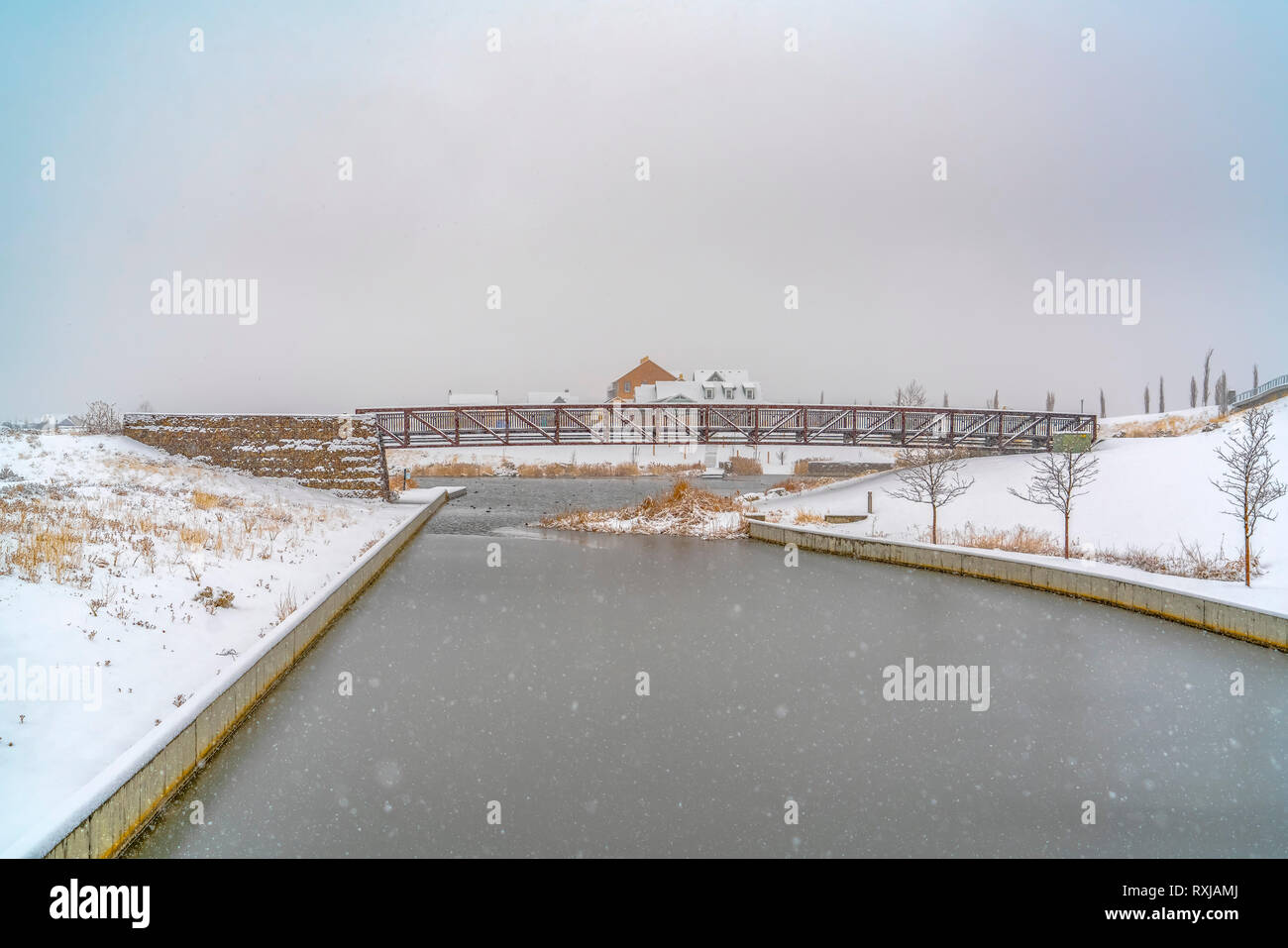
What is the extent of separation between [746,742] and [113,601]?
26.7 ft

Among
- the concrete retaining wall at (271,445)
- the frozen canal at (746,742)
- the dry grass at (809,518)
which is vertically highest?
the concrete retaining wall at (271,445)

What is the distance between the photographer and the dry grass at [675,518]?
30.2 m

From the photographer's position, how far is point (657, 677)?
393 inches

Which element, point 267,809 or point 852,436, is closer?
point 267,809

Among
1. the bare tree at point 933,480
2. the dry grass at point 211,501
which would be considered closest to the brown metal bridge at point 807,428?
the bare tree at point 933,480

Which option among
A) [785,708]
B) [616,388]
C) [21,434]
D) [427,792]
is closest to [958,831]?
[785,708]

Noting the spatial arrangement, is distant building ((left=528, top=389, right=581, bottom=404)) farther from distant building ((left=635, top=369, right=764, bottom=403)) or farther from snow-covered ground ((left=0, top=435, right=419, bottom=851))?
snow-covered ground ((left=0, top=435, right=419, bottom=851))

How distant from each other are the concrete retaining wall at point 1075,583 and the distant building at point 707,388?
50228 millimetres

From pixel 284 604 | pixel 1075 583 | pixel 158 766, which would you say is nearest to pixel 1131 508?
pixel 1075 583

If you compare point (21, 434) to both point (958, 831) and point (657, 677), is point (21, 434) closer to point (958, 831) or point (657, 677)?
point (657, 677)

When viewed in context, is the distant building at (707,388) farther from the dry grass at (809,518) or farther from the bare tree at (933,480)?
the dry grass at (809,518)

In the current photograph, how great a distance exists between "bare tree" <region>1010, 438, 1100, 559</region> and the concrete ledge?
16.6 m
